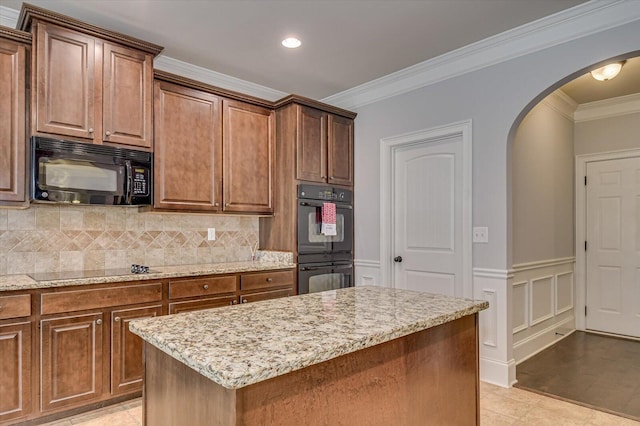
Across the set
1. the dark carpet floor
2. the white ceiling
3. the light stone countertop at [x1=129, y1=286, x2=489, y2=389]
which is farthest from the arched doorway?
the light stone countertop at [x1=129, y1=286, x2=489, y2=389]

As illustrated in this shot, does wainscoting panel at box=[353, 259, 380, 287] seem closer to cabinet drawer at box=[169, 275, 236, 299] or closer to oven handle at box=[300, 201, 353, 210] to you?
oven handle at box=[300, 201, 353, 210]

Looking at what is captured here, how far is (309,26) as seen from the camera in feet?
9.57

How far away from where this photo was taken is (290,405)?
112 cm

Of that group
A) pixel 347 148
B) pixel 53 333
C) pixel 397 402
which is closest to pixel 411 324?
pixel 397 402

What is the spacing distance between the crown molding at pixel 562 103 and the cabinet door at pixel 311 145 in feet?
7.79

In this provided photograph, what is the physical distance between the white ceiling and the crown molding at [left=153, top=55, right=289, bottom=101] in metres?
0.08

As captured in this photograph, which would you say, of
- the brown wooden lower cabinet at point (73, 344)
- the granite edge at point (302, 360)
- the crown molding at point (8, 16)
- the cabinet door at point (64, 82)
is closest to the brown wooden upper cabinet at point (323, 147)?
the brown wooden lower cabinet at point (73, 344)

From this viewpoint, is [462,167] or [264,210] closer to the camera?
[462,167]

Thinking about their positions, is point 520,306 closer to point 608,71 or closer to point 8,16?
point 608,71

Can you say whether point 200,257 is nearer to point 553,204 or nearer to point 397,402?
point 397,402

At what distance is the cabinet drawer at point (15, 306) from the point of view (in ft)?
7.47

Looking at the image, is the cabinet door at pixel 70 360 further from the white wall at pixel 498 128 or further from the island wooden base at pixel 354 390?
the white wall at pixel 498 128

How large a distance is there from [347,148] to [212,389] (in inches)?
138

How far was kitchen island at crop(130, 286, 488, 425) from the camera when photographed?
3.44 feet
